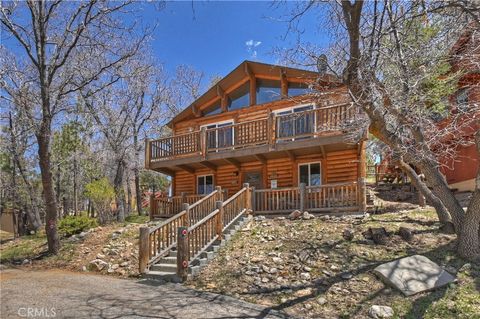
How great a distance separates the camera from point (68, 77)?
46.8ft

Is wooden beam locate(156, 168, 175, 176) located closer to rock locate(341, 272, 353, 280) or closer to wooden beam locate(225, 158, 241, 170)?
wooden beam locate(225, 158, 241, 170)

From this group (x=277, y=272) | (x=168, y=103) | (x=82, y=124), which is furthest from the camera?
(x=168, y=103)

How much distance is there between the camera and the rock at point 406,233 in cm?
900

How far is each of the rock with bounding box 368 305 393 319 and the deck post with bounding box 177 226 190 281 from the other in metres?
4.30

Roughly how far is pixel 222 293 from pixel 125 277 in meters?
3.27

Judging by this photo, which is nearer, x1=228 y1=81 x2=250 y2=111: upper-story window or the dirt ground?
the dirt ground

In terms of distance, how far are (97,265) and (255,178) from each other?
26.5ft

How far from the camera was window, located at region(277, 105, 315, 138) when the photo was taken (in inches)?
526

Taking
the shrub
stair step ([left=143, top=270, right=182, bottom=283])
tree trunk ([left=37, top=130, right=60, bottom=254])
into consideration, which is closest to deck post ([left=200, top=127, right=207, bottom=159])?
the shrub

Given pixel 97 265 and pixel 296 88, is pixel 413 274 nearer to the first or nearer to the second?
pixel 97 265

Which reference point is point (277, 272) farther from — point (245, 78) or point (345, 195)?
point (245, 78)

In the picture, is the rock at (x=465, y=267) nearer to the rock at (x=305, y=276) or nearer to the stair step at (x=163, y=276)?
the rock at (x=305, y=276)

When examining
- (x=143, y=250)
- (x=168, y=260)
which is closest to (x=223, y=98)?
(x=168, y=260)

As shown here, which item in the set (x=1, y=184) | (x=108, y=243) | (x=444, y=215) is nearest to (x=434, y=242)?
(x=444, y=215)
